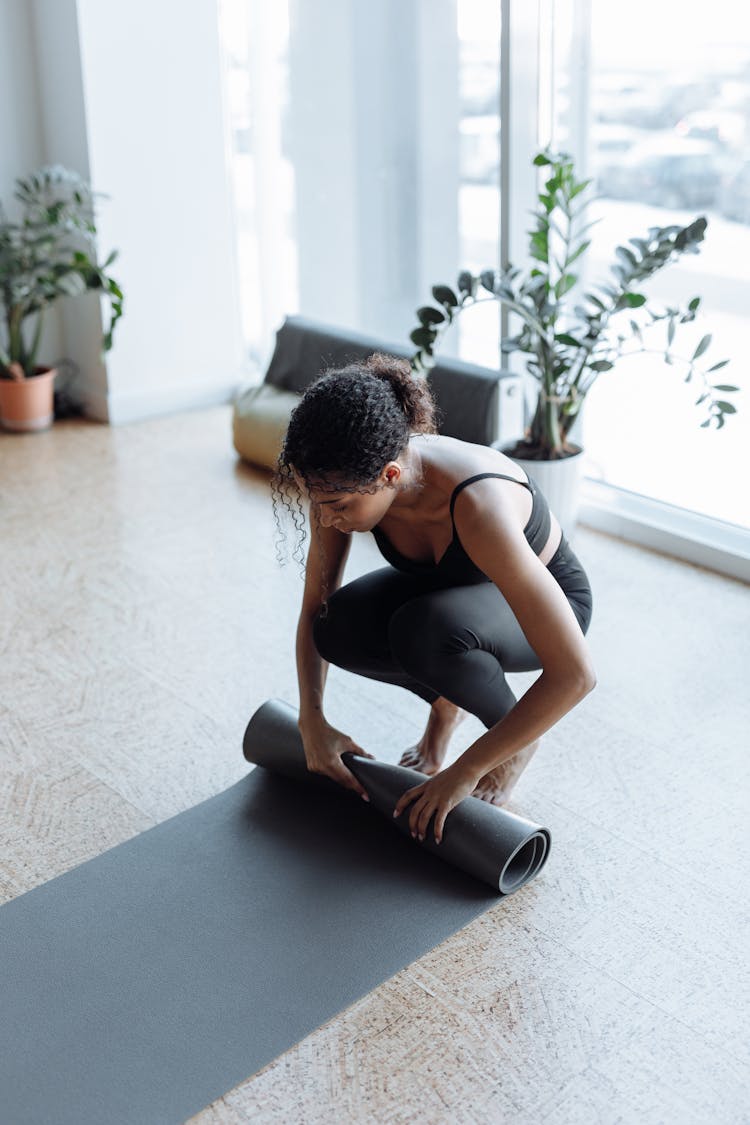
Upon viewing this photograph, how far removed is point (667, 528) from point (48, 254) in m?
2.31

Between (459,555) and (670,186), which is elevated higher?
(670,186)

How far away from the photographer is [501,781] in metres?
2.23

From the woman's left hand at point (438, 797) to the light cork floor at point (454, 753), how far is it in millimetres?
177

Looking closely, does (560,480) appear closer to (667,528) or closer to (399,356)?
(667,528)

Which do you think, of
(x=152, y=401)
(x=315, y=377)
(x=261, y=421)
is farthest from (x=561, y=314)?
(x=152, y=401)

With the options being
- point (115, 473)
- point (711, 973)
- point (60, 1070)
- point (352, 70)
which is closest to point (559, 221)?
point (352, 70)

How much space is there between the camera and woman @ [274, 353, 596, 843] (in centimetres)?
181

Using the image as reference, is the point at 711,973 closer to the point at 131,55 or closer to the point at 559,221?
the point at 559,221

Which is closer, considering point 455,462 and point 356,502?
point 356,502

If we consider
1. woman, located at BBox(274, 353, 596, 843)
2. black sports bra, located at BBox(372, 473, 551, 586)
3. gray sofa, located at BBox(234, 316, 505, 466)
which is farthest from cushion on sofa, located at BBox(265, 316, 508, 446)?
black sports bra, located at BBox(372, 473, 551, 586)

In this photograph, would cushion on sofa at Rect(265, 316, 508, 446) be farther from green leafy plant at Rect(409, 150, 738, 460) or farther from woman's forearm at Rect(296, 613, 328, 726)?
woman's forearm at Rect(296, 613, 328, 726)

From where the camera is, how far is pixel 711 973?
187cm

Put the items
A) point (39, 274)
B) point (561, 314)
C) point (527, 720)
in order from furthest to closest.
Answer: point (39, 274) → point (561, 314) → point (527, 720)

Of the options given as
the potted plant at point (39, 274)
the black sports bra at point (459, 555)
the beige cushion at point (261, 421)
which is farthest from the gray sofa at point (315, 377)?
the black sports bra at point (459, 555)
